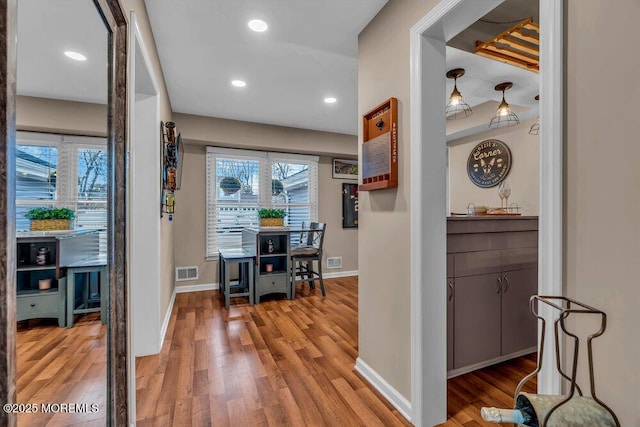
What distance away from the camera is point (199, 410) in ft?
5.61

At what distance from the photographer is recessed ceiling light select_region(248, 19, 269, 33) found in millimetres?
2029

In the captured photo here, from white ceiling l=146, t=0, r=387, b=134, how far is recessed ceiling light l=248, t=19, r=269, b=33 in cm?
3

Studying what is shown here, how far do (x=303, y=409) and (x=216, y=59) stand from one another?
277 centimetres

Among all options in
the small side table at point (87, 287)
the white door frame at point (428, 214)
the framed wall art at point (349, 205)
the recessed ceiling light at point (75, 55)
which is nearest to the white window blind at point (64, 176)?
the small side table at point (87, 287)

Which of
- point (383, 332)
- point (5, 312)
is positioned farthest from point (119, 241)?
point (383, 332)

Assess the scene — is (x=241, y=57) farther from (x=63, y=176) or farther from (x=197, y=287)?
(x=197, y=287)

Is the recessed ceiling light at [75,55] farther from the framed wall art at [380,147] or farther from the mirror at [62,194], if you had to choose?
the framed wall art at [380,147]

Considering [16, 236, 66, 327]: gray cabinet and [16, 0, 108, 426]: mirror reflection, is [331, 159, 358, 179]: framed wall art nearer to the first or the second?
[16, 0, 108, 426]: mirror reflection

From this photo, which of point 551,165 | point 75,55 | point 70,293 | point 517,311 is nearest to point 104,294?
point 70,293

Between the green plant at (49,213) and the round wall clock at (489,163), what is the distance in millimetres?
4428

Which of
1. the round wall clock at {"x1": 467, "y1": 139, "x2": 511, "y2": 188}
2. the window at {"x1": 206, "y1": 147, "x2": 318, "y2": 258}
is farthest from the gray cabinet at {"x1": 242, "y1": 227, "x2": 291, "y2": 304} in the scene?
the round wall clock at {"x1": 467, "y1": 139, "x2": 511, "y2": 188}

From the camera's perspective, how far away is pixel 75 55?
0.98 meters

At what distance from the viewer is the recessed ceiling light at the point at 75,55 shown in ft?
3.06

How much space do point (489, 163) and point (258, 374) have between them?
3965mm
